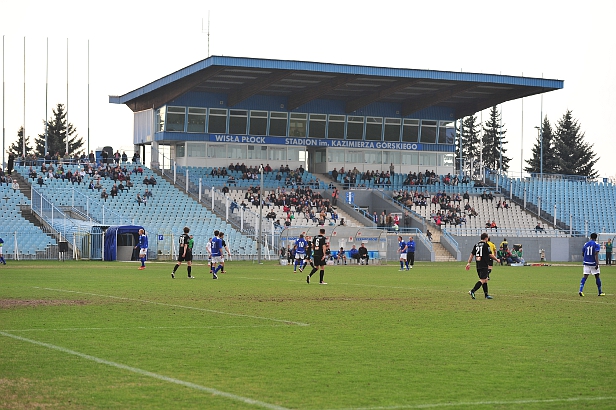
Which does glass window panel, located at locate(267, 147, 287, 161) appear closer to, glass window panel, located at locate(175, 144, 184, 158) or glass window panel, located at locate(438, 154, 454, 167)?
glass window panel, located at locate(175, 144, 184, 158)

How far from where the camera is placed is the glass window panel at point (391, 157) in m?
85.7

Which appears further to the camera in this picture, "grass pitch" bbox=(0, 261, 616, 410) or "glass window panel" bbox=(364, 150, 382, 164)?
"glass window panel" bbox=(364, 150, 382, 164)

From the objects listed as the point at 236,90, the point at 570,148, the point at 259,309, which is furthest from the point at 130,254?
the point at 570,148

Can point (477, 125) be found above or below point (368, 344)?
above

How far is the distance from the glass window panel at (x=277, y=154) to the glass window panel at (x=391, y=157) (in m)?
9.60

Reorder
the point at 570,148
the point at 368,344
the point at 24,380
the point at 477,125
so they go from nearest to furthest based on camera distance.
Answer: the point at 24,380 < the point at 368,344 < the point at 570,148 < the point at 477,125

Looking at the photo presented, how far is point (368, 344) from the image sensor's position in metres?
15.1

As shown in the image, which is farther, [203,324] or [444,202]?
[444,202]

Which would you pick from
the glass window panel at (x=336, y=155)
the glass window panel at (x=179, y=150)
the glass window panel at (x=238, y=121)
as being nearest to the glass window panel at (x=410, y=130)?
the glass window panel at (x=336, y=155)

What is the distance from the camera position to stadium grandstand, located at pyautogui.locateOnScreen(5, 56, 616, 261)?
218 ft

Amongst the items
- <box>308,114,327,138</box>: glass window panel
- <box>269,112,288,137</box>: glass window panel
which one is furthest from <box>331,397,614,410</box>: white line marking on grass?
<box>308,114,327,138</box>: glass window panel

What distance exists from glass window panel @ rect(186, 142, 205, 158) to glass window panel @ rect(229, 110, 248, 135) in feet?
9.32

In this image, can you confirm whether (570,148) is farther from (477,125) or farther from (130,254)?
(130,254)

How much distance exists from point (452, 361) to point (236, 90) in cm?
6712
